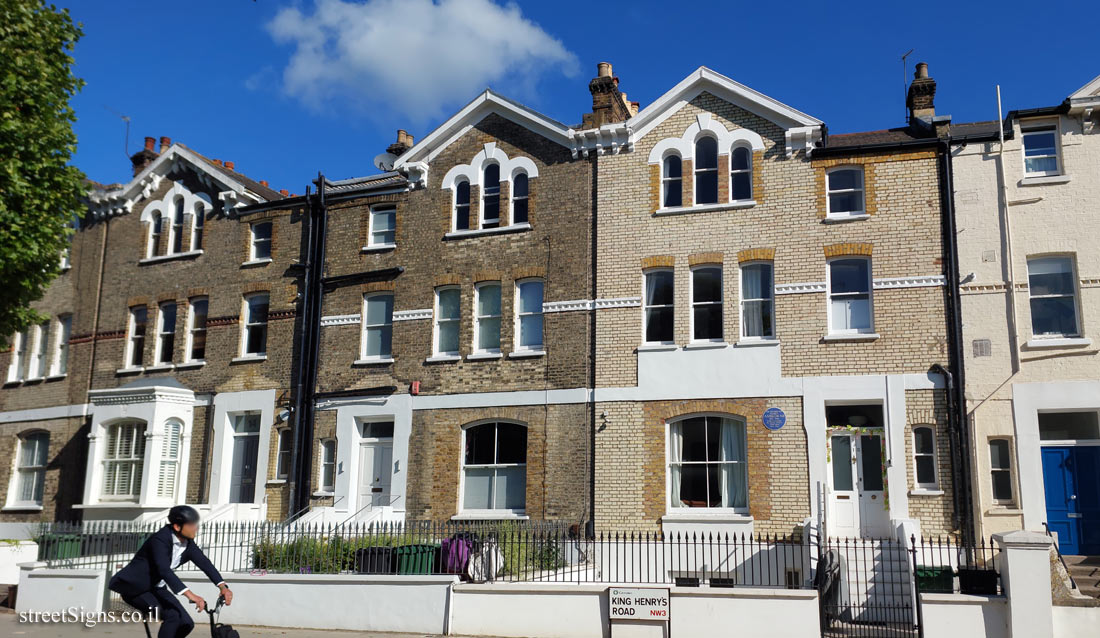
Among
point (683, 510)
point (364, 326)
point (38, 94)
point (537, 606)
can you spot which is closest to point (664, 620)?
point (537, 606)

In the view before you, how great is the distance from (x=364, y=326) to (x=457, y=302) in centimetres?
256

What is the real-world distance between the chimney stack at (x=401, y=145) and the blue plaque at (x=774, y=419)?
13548mm

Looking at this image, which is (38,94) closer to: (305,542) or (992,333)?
(305,542)

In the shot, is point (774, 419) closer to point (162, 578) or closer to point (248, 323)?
point (162, 578)

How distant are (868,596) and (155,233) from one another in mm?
20962

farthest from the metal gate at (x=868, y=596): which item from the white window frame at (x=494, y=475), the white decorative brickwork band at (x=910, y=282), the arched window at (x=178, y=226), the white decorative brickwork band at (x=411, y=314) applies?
the arched window at (x=178, y=226)

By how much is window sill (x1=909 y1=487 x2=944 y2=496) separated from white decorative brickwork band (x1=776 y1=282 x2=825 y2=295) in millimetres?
4312

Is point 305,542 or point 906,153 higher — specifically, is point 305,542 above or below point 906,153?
below

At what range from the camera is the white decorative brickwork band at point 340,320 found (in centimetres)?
2375

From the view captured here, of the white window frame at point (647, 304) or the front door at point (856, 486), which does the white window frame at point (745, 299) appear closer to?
the white window frame at point (647, 304)

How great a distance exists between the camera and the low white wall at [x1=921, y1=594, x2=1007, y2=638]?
13445 mm

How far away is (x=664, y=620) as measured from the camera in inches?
553

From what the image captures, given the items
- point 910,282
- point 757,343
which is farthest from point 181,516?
point 910,282

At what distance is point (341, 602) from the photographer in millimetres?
15609
